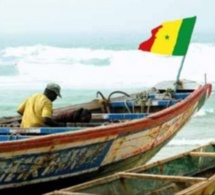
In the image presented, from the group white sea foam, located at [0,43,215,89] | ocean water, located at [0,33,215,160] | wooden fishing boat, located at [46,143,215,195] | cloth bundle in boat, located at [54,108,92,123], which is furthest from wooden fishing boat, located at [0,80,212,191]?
white sea foam, located at [0,43,215,89]

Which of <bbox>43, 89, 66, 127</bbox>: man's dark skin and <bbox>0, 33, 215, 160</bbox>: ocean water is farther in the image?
<bbox>0, 33, 215, 160</bbox>: ocean water

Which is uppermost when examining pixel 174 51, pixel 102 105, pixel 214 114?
pixel 174 51

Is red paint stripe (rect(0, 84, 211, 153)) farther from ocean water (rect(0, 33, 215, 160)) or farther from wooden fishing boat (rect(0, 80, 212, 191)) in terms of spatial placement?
ocean water (rect(0, 33, 215, 160))

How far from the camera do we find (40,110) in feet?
26.2

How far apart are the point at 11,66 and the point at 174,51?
1044 inches

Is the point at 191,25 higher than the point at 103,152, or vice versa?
the point at 191,25

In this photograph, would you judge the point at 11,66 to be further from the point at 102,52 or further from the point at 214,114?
the point at 214,114

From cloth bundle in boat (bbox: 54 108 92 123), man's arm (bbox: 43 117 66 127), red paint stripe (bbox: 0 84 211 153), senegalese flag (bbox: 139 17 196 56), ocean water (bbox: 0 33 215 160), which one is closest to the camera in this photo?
red paint stripe (bbox: 0 84 211 153)

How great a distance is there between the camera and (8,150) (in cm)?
654

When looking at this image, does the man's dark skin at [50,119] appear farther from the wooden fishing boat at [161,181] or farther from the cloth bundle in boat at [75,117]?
the wooden fishing boat at [161,181]

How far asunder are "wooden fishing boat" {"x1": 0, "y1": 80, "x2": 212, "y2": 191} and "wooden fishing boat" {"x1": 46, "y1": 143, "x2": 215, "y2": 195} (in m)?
0.82

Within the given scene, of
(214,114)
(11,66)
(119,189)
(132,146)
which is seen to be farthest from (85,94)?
(119,189)

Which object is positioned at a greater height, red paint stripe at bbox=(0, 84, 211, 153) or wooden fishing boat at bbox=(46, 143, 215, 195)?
red paint stripe at bbox=(0, 84, 211, 153)

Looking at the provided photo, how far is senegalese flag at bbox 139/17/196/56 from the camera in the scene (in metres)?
11.0
